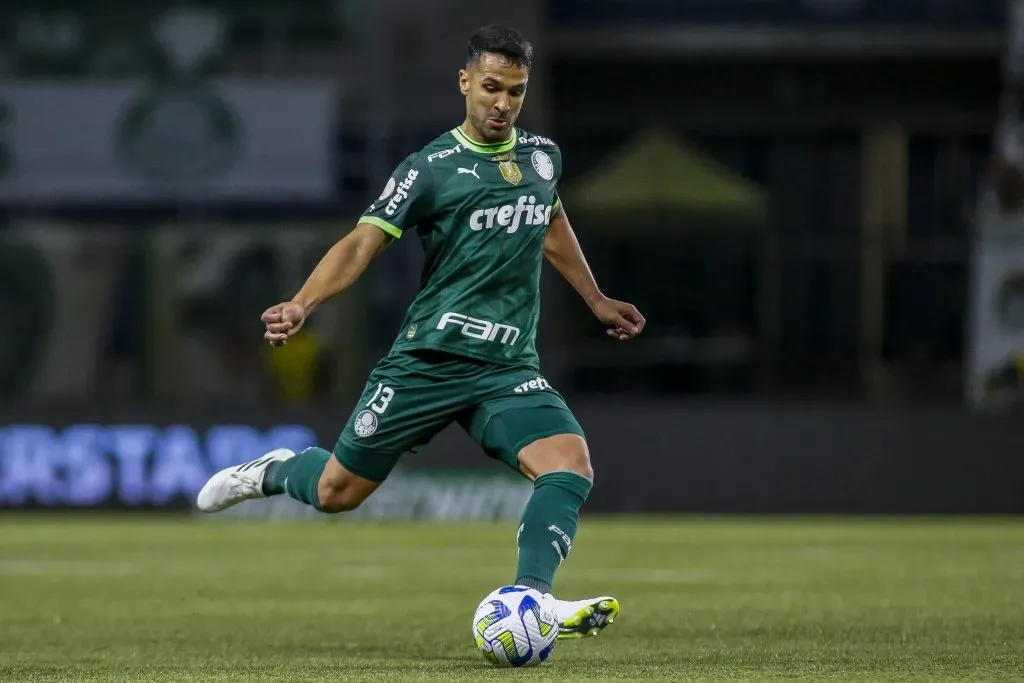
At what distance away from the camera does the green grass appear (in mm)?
6867

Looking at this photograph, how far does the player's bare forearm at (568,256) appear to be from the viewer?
762 cm

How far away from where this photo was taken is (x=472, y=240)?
7180mm

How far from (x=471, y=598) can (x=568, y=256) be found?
3008 millimetres

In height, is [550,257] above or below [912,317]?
above

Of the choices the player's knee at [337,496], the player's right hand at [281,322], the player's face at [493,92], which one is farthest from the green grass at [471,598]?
the player's face at [493,92]

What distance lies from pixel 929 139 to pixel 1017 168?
658 cm

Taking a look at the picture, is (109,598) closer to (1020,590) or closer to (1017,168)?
(1020,590)

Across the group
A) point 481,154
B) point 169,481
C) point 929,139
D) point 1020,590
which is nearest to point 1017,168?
point 929,139

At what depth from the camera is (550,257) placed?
25.0 feet

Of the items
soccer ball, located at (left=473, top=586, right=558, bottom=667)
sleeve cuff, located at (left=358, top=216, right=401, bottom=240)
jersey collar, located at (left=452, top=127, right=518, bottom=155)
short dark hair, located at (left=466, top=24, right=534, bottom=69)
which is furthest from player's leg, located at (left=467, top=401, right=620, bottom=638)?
short dark hair, located at (left=466, top=24, right=534, bottom=69)

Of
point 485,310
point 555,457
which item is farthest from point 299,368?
point 555,457

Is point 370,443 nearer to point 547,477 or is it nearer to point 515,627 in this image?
point 547,477

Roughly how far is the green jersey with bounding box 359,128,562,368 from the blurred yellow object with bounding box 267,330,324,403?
42.3 feet

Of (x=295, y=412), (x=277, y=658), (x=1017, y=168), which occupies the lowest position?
(x=295, y=412)
